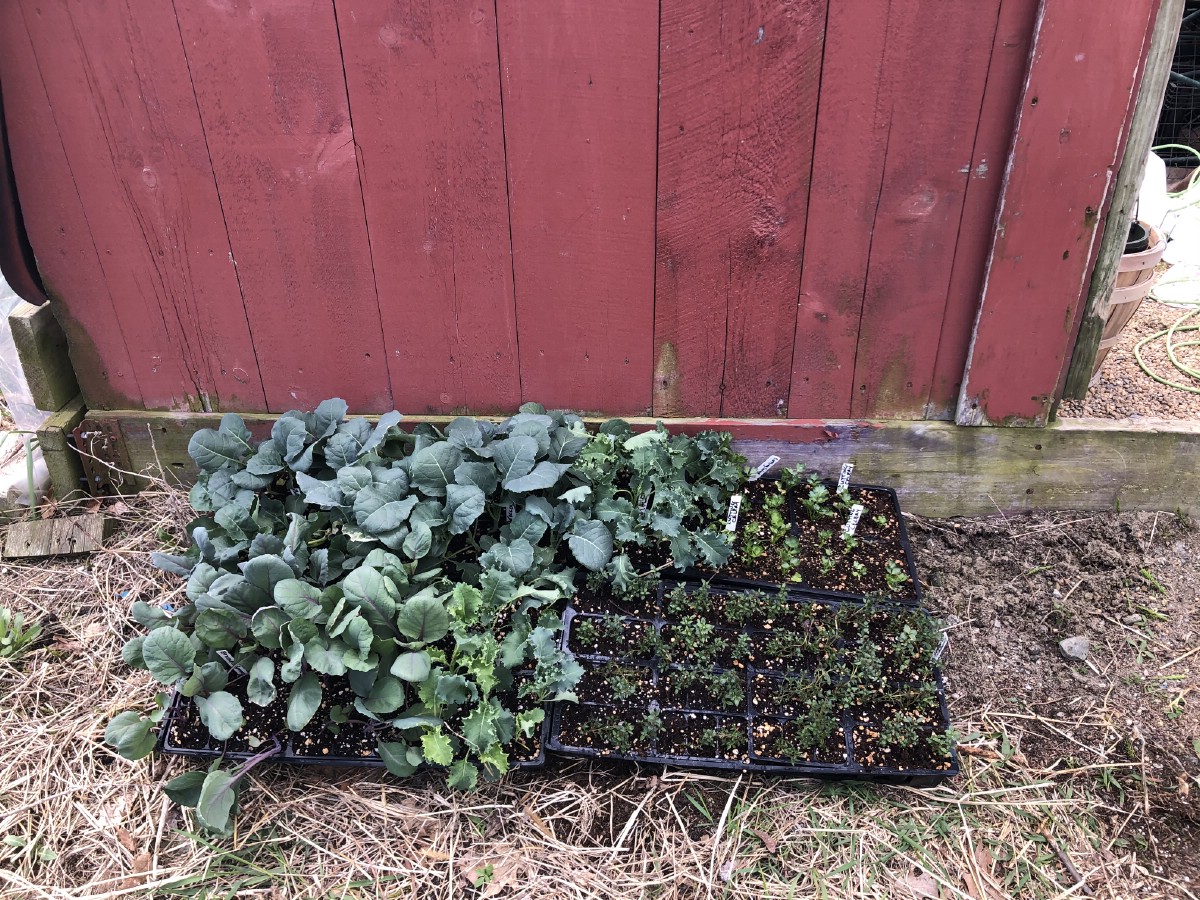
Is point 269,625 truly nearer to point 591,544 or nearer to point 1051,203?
point 591,544

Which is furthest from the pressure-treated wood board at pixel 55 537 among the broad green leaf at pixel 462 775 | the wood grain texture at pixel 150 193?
the broad green leaf at pixel 462 775

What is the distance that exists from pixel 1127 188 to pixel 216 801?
2707mm

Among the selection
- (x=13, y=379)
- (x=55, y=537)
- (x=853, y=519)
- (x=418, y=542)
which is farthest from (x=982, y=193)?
(x=13, y=379)

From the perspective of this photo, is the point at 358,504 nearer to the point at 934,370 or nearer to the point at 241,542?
the point at 241,542

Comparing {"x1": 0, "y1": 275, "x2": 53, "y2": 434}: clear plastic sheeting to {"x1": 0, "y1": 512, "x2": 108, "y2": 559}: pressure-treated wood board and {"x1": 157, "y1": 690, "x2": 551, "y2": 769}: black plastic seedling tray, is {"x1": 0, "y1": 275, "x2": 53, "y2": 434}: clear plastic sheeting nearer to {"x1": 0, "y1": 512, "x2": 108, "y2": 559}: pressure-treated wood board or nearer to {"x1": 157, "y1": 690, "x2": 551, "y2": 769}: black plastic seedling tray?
{"x1": 0, "y1": 512, "x2": 108, "y2": 559}: pressure-treated wood board

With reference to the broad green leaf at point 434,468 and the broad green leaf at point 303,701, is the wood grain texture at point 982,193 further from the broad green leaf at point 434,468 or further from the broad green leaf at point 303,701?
the broad green leaf at point 303,701

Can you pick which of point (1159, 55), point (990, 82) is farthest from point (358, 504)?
point (1159, 55)

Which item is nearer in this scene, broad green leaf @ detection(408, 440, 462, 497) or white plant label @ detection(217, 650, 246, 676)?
white plant label @ detection(217, 650, 246, 676)

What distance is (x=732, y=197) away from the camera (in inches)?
89.3

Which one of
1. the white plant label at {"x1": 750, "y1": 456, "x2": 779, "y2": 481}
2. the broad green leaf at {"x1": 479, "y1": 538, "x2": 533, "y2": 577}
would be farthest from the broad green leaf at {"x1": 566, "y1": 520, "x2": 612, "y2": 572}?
the white plant label at {"x1": 750, "y1": 456, "x2": 779, "y2": 481}

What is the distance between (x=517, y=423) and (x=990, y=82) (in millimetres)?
1513

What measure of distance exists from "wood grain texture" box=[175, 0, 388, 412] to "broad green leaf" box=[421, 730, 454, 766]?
1.14m

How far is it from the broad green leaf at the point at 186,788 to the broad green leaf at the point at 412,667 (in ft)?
1.61

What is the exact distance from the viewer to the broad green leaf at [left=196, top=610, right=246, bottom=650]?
195 centimetres
